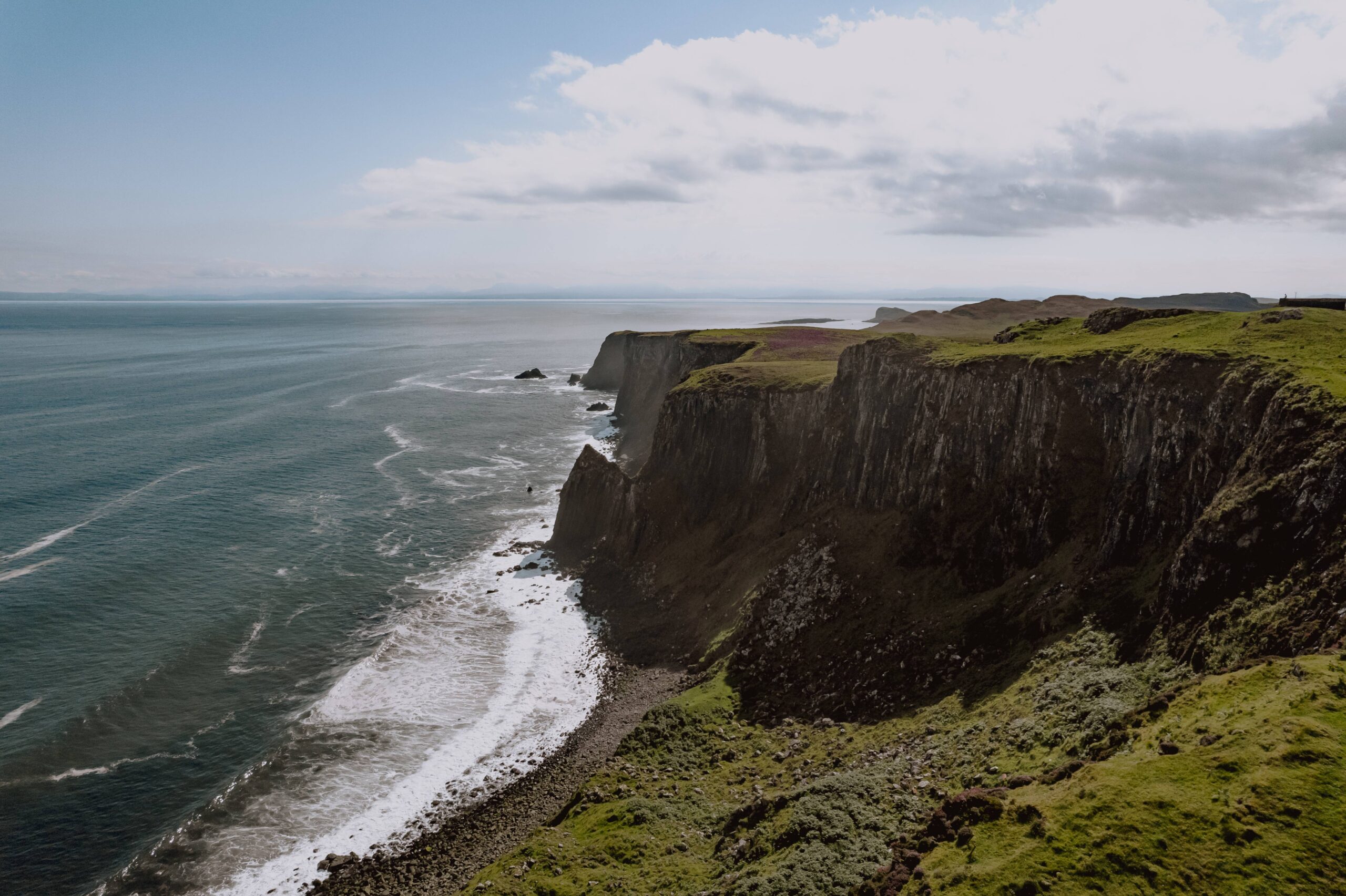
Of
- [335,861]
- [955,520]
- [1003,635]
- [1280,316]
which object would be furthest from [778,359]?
[335,861]

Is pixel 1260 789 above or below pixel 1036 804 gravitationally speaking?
above

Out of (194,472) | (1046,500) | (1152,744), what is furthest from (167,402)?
(1152,744)

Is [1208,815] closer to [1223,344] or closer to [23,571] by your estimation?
[1223,344]

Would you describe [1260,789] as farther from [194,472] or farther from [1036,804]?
[194,472]

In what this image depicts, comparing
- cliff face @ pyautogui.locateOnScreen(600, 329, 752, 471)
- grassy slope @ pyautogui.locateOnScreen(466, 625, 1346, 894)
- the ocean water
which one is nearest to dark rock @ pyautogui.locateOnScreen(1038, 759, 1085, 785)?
grassy slope @ pyautogui.locateOnScreen(466, 625, 1346, 894)

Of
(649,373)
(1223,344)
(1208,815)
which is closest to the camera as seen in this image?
(1208,815)

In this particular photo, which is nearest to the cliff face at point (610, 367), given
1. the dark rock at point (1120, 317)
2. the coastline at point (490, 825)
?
the dark rock at point (1120, 317)
